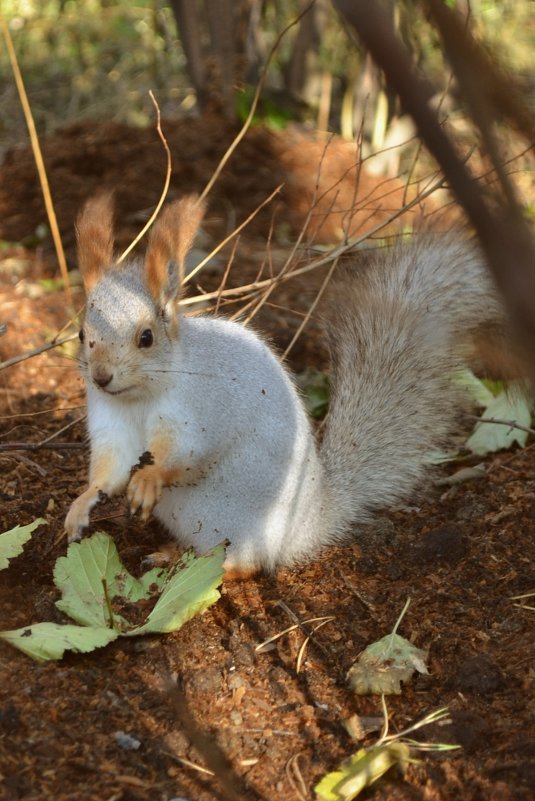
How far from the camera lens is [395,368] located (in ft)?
9.77

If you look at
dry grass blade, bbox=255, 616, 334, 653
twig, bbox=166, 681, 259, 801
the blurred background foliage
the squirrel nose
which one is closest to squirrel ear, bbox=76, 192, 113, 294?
the squirrel nose

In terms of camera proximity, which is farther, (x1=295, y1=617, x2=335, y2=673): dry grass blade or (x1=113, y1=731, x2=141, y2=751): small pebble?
(x1=295, y1=617, x2=335, y2=673): dry grass blade

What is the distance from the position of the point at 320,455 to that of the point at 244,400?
474 millimetres

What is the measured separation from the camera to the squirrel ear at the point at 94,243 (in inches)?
102

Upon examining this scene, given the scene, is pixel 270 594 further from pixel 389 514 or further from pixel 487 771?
pixel 487 771

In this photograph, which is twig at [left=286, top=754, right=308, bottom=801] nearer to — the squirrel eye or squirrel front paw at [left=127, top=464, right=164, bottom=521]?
squirrel front paw at [left=127, top=464, right=164, bottom=521]

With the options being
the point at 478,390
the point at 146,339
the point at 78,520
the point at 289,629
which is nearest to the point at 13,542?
the point at 78,520

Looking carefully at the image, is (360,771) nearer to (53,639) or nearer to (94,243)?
(53,639)

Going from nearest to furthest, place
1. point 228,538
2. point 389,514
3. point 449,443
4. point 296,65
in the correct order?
point 228,538 → point 389,514 → point 449,443 → point 296,65

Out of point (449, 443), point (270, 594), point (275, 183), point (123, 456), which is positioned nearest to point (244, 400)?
point (123, 456)

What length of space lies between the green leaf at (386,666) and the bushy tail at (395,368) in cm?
67

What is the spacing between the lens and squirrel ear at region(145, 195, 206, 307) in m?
2.48

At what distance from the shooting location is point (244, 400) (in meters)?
2.64

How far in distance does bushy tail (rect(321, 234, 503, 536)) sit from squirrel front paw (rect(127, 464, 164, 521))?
2.13 ft
